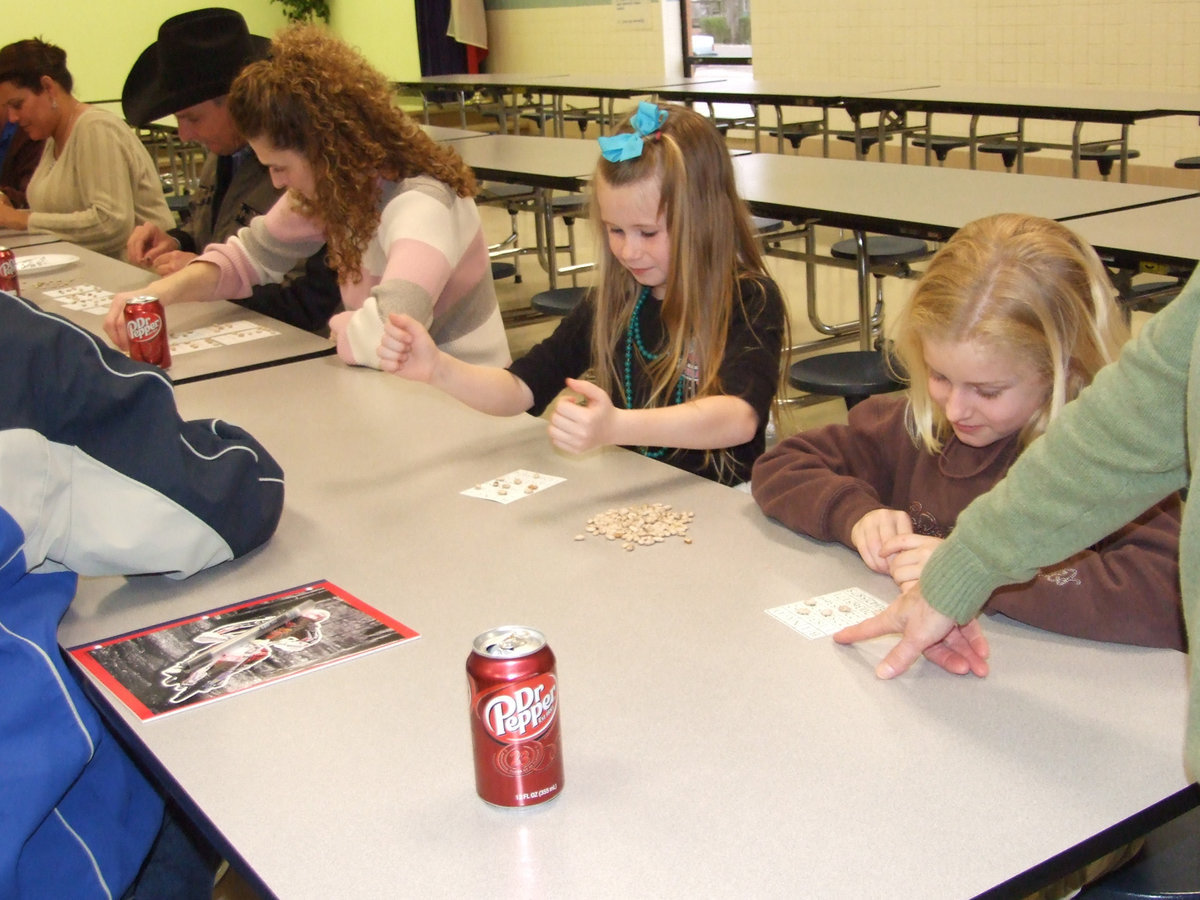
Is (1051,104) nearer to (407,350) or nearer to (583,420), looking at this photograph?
(407,350)

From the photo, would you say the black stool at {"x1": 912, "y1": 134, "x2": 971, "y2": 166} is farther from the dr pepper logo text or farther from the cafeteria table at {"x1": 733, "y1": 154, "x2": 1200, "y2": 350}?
the dr pepper logo text

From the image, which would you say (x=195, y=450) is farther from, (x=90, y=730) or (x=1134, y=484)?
(x=1134, y=484)

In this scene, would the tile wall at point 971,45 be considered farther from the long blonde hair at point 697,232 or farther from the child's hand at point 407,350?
the child's hand at point 407,350

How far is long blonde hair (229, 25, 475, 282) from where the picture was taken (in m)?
2.35

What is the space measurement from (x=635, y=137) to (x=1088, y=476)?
106 cm

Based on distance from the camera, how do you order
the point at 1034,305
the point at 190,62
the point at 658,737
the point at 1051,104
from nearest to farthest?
the point at 658,737
the point at 1034,305
the point at 190,62
the point at 1051,104

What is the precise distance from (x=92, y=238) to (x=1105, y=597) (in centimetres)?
371

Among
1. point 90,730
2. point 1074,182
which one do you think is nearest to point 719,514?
point 90,730

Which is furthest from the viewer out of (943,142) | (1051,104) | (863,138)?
(863,138)

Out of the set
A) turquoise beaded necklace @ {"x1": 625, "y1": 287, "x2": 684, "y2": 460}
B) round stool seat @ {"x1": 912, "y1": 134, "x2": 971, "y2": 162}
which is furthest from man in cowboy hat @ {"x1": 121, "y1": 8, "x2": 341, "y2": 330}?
round stool seat @ {"x1": 912, "y1": 134, "x2": 971, "y2": 162}

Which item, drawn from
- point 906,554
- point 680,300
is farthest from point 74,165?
point 906,554

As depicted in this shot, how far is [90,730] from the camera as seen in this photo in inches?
46.3

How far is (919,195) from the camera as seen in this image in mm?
3520

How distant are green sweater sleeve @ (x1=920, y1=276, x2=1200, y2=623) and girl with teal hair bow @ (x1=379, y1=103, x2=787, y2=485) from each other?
68 cm
